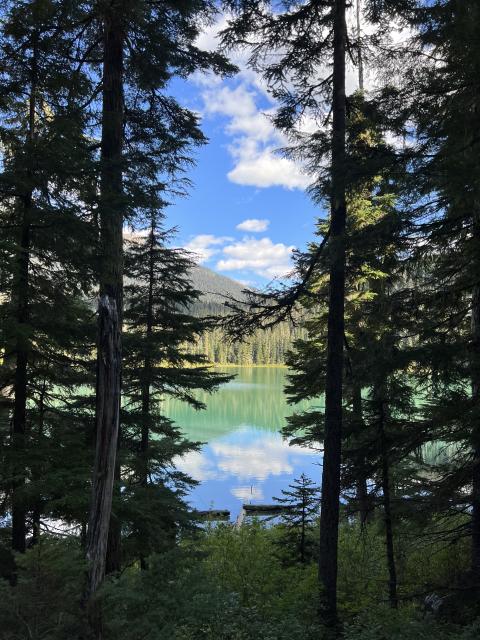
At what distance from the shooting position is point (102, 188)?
5.66 meters

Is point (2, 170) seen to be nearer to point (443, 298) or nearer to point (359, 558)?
point (443, 298)

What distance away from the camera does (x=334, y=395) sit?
25.9ft

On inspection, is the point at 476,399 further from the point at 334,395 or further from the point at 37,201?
the point at 37,201

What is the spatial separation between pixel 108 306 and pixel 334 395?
186 inches

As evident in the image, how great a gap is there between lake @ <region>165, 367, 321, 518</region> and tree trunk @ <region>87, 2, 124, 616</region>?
8370 mm

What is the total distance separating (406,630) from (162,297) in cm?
916

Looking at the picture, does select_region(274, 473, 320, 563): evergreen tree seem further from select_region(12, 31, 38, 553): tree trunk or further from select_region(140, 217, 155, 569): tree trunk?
select_region(12, 31, 38, 553): tree trunk

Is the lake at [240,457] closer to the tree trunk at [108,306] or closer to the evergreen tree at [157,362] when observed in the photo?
the evergreen tree at [157,362]

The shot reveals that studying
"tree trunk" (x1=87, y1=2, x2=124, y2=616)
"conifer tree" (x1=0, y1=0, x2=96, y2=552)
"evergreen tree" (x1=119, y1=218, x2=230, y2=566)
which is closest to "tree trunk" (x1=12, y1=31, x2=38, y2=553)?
"conifer tree" (x1=0, y1=0, x2=96, y2=552)

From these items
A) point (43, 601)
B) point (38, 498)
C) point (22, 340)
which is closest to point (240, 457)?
point (38, 498)

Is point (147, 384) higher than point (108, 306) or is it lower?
lower

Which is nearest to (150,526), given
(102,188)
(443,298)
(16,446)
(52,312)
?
(16,446)

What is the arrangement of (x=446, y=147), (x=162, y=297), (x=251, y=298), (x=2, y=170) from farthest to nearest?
(x=162, y=297)
(x=251, y=298)
(x=2, y=170)
(x=446, y=147)

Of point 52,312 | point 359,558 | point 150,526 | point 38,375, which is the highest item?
point 52,312
